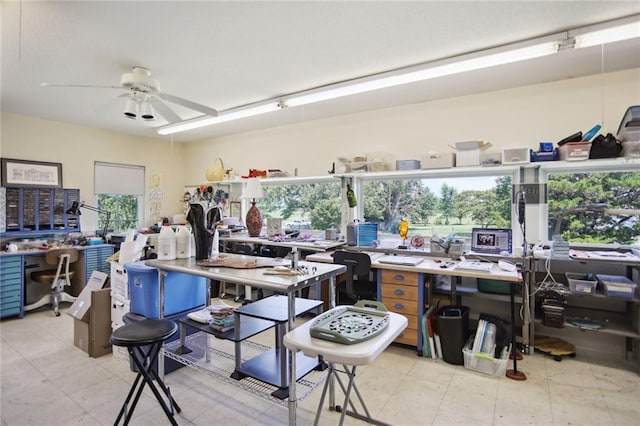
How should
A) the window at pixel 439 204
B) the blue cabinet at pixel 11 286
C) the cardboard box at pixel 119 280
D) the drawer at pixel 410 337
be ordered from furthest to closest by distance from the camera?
the blue cabinet at pixel 11 286 < the window at pixel 439 204 < the drawer at pixel 410 337 < the cardboard box at pixel 119 280

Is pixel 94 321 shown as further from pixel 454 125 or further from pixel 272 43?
pixel 454 125

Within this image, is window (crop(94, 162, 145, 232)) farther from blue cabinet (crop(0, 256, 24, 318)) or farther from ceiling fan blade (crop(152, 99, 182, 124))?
ceiling fan blade (crop(152, 99, 182, 124))

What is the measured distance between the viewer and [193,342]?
2902mm

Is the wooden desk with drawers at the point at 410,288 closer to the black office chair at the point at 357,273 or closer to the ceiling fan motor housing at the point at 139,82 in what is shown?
the black office chair at the point at 357,273

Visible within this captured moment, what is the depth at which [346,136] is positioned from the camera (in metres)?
4.55

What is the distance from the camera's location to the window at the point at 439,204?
12.3ft

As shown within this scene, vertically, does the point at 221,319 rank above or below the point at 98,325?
above

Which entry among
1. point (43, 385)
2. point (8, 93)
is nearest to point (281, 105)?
point (8, 93)

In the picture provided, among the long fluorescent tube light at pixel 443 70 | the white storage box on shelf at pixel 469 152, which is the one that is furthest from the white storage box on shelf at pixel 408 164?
the long fluorescent tube light at pixel 443 70

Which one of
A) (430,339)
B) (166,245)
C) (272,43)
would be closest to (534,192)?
(430,339)

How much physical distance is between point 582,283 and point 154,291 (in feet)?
12.0

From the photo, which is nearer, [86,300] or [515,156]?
[86,300]

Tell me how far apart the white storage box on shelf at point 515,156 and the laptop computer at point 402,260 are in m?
1.32

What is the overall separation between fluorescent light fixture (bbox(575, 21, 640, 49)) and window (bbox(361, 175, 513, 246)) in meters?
1.54
